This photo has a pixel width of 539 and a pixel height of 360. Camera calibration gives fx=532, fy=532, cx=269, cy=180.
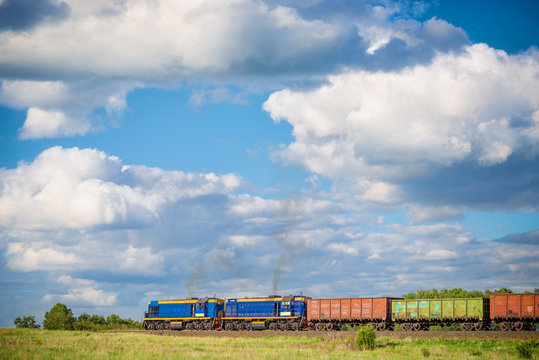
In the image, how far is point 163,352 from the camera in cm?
3631

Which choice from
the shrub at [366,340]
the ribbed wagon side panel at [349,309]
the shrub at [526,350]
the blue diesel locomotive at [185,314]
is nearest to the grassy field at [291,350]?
the shrub at [526,350]

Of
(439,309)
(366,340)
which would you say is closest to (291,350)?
(366,340)

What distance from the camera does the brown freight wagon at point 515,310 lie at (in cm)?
4909

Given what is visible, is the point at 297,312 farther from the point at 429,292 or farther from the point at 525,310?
the point at 429,292

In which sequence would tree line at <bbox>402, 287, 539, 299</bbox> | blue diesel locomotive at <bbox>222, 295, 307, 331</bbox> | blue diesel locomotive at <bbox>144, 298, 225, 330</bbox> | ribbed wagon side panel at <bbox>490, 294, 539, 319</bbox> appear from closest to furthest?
ribbed wagon side panel at <bbox>490, 294, 539, 319</bbox>
blue diesel locomotive at <bbox>222, 295, 307, 331</bbox>
blue diesel locomotive at <bbox>144, 298, 225, 330</bbox>
tree line at <bbox>402, 287, 539, 299</bbox>

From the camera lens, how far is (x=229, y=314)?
2576 inches

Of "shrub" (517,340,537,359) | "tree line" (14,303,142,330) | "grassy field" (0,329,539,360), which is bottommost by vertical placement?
"tree line" (14,303,142,330)

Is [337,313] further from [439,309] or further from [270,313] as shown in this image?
[439,309]

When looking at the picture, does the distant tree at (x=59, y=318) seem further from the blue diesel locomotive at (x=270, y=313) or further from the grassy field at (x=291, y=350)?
the grassy field at (x=291, y=350)

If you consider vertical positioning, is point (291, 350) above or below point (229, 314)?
above

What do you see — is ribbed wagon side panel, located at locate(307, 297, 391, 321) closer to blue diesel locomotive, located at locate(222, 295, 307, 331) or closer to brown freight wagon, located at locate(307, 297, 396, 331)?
brown freight wagon, located at locate(307, 297, 396, 331)

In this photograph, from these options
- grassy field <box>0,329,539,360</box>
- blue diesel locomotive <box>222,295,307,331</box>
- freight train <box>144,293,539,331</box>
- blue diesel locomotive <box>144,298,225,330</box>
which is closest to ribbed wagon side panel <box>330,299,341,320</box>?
freight train <box>144,293,539,331</box>

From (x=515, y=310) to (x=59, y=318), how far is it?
3612 inches

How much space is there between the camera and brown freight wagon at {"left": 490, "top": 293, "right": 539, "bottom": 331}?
49.1m
